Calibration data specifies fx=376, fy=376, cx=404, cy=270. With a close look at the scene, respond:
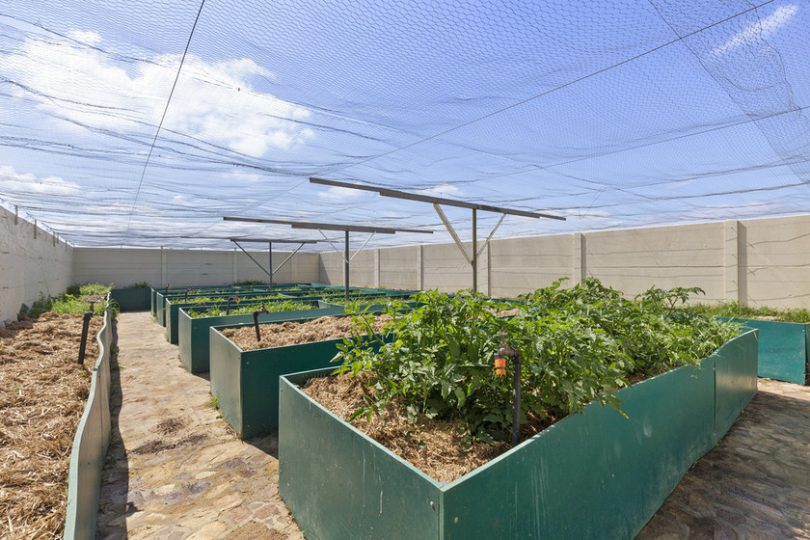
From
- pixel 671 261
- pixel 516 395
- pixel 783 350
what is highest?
pixel 671 261

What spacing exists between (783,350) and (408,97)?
20.5 ft

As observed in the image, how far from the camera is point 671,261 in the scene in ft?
25.0

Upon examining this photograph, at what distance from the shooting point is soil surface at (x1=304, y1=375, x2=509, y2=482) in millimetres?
1653

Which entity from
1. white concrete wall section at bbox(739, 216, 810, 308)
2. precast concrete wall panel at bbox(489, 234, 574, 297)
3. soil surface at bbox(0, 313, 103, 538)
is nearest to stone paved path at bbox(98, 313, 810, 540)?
soil surface at bbox(0, 313, 103, 538)

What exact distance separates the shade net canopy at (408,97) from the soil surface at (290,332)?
2.17m

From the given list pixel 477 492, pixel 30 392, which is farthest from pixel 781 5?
pixel 30 392

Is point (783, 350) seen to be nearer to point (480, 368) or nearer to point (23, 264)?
point (480, 368)

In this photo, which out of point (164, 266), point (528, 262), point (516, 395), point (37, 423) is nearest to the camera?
point (516, 395)

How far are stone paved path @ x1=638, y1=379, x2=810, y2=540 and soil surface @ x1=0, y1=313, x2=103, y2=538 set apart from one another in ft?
10.7

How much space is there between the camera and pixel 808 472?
298cm

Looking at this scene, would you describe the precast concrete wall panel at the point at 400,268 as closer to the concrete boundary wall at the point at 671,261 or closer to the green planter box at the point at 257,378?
the concrete boundary wall at the point at 671,261

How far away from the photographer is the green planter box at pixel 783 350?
5152 mm

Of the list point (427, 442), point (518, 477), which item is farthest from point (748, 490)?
point (427, 442)

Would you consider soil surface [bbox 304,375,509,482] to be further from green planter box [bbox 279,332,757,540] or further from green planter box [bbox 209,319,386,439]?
green planter box [bbox 209,319,386,439]
